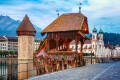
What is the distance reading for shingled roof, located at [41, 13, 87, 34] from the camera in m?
23.9

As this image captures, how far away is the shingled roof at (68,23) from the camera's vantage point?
23920 mm

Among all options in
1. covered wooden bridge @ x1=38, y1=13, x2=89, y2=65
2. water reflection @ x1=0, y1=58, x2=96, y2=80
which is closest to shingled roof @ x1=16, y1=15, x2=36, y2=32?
covered wooden bridge @ x1=38, y1=13, x2=89, y2=65

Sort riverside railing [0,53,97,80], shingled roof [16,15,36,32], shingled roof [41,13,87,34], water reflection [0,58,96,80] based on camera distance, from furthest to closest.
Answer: shingled roof [16,15,36,32], shingled roof [41,13,87,34], riverside railing [0,53,97,80], water reflection [0,58,96,80]

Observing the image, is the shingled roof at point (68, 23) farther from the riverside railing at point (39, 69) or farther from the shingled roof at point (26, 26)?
the shingled roof at point (26, 26)

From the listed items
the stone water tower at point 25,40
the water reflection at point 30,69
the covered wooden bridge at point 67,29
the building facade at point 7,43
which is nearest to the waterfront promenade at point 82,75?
the water reflection at point 30,69

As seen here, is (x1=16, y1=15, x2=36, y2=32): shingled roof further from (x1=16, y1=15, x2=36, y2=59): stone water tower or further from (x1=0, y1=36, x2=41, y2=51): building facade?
(x1=0, y1=36, x2=41, y2=51): building facade

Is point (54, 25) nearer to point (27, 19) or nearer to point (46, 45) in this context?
point (46, 45)

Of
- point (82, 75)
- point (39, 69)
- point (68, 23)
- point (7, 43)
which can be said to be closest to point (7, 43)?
point (7, 43)

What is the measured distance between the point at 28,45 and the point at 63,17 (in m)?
25.4

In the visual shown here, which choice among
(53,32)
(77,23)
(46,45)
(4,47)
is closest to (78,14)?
(77,23)

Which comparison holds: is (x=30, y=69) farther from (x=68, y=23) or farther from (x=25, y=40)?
(x=25, y=40)

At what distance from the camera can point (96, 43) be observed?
4530 inches

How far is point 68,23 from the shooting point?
82.1 feet

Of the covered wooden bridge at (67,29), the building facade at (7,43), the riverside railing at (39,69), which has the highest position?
the building facade at (7,43)
